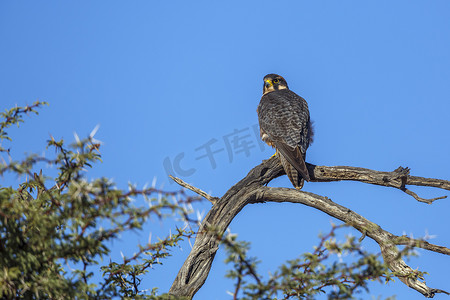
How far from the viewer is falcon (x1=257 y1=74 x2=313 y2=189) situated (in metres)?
7.75

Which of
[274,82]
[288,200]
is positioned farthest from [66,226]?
[274,82]

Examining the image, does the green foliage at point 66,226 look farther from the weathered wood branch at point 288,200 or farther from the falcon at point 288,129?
the falcon at point 288,129

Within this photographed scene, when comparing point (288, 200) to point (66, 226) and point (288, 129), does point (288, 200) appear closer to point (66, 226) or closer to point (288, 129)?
point (288, 129)

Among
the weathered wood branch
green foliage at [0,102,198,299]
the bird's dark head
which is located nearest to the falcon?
the weathered wood branch

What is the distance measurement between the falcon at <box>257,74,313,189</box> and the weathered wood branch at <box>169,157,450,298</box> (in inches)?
10.2

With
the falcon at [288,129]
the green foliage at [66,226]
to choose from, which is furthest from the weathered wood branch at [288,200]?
the green foliage at [66,226]

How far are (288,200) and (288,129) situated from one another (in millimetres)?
1821

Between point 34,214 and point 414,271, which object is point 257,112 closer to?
point 414,271

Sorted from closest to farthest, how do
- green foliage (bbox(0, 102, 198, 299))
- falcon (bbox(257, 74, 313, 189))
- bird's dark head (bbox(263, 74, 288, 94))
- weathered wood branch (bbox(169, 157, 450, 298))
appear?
1. green foliage (bbox(0, 102, 198, 299))
2. weathered wood branch (bbox(169, 157, 450, 298))
3. falcon (bbox(257, 74, 313, 189))
4. bird's dark head (bbox(263, 74, 288, 94))

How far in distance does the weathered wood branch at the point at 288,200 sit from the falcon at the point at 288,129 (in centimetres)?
26

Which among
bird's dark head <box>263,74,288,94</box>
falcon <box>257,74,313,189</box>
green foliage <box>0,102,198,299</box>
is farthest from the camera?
bird's dark head <box>263,74,288,94</box>

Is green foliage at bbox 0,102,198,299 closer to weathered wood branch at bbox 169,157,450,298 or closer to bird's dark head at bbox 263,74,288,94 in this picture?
weathered wood branch at bbox 169,157,450,298

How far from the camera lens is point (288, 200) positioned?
712cm

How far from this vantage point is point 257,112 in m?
9.59
